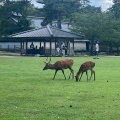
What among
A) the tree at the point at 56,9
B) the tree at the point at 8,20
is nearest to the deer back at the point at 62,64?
the tree at the point at 8,20

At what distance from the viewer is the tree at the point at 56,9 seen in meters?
67.4

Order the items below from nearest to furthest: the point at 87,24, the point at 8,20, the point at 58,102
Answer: the point at 58,102 < the point at 87,24 < the point at 8,20

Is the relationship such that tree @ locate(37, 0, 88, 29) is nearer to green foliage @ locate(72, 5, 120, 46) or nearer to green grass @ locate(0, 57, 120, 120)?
green foliage @ locate(72, 5, 120, 46)

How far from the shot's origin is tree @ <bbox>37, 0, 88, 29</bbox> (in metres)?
67.4

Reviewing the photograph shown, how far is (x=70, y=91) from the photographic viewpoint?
1323 centimetres

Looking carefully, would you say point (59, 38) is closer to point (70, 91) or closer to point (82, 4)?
point (82, 4)

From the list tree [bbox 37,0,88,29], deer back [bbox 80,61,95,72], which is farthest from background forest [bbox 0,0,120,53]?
deer back [bbox 80,61,95,72]

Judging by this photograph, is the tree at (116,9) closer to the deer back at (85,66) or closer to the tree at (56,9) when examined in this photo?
the tree at (56,9)

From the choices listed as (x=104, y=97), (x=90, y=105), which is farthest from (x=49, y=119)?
(x=104, y=97)

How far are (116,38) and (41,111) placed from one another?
4604 centimetres

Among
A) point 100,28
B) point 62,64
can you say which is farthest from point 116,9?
point 62,64

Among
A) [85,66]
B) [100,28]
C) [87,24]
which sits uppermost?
[87,24]

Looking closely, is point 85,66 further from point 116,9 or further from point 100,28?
point 116,9

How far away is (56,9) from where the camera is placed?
66.4m
